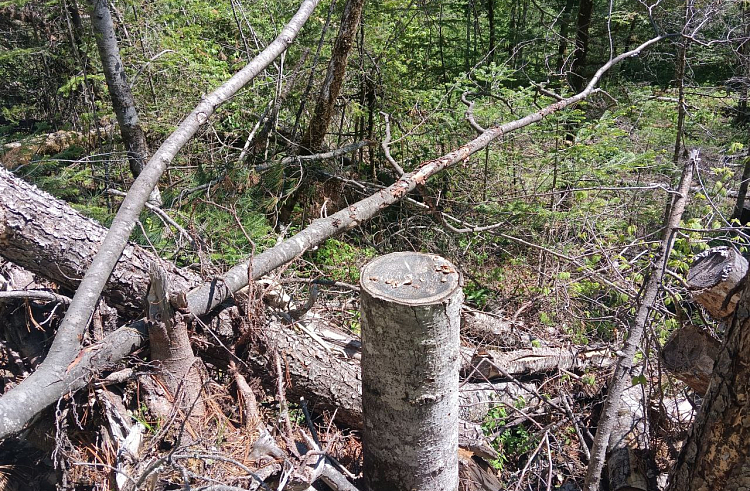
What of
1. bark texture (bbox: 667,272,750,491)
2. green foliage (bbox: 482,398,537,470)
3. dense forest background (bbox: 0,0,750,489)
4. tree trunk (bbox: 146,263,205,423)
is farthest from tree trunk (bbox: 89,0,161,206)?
bark texture (bbox: 667,272,750,491)

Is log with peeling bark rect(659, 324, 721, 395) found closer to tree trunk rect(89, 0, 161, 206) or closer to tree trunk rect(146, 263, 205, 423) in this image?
tree trunk rect(146, 263, 205, 423)

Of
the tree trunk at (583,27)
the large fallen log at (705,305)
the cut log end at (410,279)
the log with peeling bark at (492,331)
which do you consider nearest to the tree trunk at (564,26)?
the tree trunk at (583,27)

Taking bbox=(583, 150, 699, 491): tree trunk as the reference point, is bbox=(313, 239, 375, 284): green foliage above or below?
below

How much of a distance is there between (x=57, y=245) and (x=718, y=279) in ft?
10.7

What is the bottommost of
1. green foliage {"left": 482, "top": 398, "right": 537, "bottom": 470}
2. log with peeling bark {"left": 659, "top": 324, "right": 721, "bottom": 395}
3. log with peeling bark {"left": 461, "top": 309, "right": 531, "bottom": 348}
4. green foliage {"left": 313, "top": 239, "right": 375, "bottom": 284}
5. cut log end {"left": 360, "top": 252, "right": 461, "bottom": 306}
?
green foliage {"left": 482, "top": 398, "right": 537, "bottom": 470}

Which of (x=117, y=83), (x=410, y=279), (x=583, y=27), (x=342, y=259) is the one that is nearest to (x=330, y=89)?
(x=342, y=259)

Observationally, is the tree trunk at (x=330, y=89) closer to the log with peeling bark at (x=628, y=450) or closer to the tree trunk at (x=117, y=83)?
the tree trunk at (x=117, y=83)

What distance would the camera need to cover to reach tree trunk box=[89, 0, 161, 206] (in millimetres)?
4352

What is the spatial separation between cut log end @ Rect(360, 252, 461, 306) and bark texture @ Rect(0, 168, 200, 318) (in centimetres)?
129

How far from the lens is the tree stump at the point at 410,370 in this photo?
6.64ft

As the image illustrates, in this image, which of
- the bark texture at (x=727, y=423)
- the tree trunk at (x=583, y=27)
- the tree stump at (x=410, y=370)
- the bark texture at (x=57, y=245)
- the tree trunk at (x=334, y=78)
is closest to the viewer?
the bark texture at (x=727, y=423)

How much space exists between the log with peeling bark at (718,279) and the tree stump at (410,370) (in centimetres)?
112

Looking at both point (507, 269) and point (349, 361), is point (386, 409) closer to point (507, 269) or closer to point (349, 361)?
point (349, 361)

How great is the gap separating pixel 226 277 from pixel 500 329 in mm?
2398
